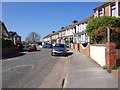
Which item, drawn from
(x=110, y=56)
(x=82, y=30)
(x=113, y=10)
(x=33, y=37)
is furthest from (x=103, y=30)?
(x=33, y=37)

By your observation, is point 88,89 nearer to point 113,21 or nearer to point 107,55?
point 107,55

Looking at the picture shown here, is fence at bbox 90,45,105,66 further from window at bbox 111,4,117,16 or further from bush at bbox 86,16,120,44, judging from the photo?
window at bbox 111,4,117,16

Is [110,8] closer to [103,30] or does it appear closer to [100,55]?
[103,30]

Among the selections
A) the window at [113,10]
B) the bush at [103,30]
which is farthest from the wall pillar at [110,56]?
the window at [113,10]

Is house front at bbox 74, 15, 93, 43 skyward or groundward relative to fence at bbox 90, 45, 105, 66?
skyward

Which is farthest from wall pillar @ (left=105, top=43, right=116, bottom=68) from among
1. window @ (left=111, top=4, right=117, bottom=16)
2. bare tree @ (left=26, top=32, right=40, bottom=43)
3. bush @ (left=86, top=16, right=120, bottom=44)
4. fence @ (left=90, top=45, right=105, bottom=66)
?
bare tree @ (left=26, top=32, right=40, bottom=43)

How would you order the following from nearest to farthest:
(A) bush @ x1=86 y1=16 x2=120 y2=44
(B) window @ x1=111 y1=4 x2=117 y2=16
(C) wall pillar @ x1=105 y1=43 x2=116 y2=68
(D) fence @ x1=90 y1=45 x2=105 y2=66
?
(C) wall pillar @ x1=105 y1=43 x2=116 y2=68 → (D) fence @ x1=90 y1=45 x2=105 y2=66 → (A) bush @ x1=86 y1=16 x2=120 y2=44 → (B) window @ x1=111 y1=4 x2=117 y2=16

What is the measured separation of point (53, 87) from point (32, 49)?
42.6 metres

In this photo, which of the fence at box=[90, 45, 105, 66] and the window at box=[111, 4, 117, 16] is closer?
the fence at box=[90, 45, 105, 66]

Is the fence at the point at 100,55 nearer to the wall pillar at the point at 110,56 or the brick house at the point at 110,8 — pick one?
the wall pillar at the point at 110,56

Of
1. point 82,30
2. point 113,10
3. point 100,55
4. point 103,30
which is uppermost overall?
point 113,10

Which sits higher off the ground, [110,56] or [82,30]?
[82,30]

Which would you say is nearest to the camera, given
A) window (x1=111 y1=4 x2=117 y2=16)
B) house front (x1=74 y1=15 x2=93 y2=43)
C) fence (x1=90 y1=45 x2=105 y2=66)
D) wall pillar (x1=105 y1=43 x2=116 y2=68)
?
wall pillar (x1=105 y1=43 x2=116 y2=68)

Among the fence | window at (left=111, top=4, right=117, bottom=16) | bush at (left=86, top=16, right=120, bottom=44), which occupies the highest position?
window at (left=111, top=4, right=117, bottom=16)
